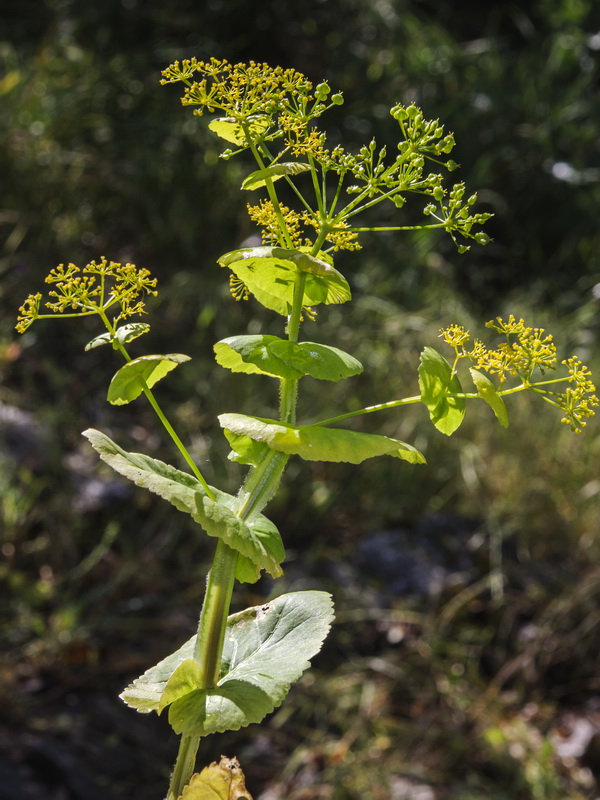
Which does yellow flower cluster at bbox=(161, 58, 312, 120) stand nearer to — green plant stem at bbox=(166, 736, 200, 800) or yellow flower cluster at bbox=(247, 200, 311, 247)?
yellow flower cluster at bbox=(247, 200, 311, 247)

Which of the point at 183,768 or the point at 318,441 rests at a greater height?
the point at 318,441

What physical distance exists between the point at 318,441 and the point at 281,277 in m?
0.14

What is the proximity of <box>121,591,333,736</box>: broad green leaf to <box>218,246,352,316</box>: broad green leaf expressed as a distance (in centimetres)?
22

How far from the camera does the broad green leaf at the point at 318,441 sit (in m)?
0.59

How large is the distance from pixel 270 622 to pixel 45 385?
10.7 ft

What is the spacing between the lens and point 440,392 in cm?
62

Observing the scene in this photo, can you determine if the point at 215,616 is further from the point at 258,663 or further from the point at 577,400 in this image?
the point at 577,400

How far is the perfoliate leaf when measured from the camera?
61 cm

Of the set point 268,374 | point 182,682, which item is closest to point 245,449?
point 268,374

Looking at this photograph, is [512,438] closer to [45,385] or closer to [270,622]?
[45,385]

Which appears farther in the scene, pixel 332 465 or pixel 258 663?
pixel 332 465

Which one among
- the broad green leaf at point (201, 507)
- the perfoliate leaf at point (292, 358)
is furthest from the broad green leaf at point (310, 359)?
the broad green leaf at point (201, 507)

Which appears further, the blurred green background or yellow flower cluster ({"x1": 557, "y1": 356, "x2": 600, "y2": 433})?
the blurred green background

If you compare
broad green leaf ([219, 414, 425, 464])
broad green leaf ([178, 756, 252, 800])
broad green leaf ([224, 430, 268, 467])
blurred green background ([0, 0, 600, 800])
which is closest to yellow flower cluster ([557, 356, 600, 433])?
broad green leaf ([219, 414, 425, 464])
